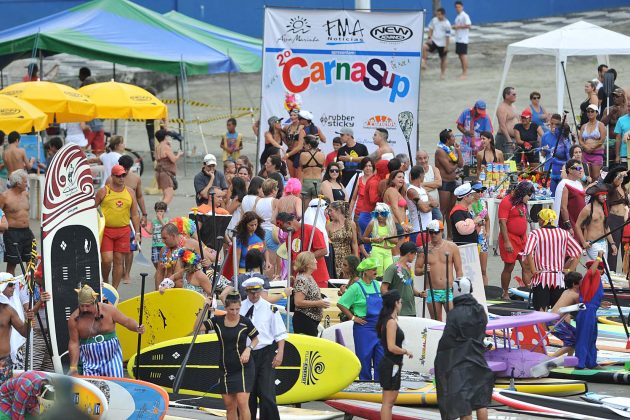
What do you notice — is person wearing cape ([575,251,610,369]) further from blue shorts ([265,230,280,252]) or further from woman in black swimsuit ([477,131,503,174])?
woman in black swimsuit ([477,131,503,174])

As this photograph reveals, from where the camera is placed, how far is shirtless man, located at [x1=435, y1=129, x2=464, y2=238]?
690 inches

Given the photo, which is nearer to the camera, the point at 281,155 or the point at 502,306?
the point at 502,306

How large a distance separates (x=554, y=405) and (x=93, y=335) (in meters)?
3.86

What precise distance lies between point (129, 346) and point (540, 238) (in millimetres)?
4355

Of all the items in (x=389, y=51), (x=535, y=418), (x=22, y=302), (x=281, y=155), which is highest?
(x=389, y=51)

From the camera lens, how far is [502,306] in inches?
566

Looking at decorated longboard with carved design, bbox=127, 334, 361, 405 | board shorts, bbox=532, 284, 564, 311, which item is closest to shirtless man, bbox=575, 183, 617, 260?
board shorts, bbox=532, 284, 564, 311

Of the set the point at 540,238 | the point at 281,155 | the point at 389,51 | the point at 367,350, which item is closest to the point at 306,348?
the point at 367,350

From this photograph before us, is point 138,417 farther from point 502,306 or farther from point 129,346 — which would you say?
point 502,306

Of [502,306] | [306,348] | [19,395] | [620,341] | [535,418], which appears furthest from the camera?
[502,306]

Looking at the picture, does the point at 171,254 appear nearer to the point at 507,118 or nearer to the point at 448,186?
the point at 448,186

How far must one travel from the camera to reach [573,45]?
21.8 m

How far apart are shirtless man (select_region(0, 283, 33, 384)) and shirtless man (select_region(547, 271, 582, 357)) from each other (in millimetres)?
4881

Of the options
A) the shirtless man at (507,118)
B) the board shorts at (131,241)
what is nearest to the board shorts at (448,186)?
the shirtless man at (507,118)
